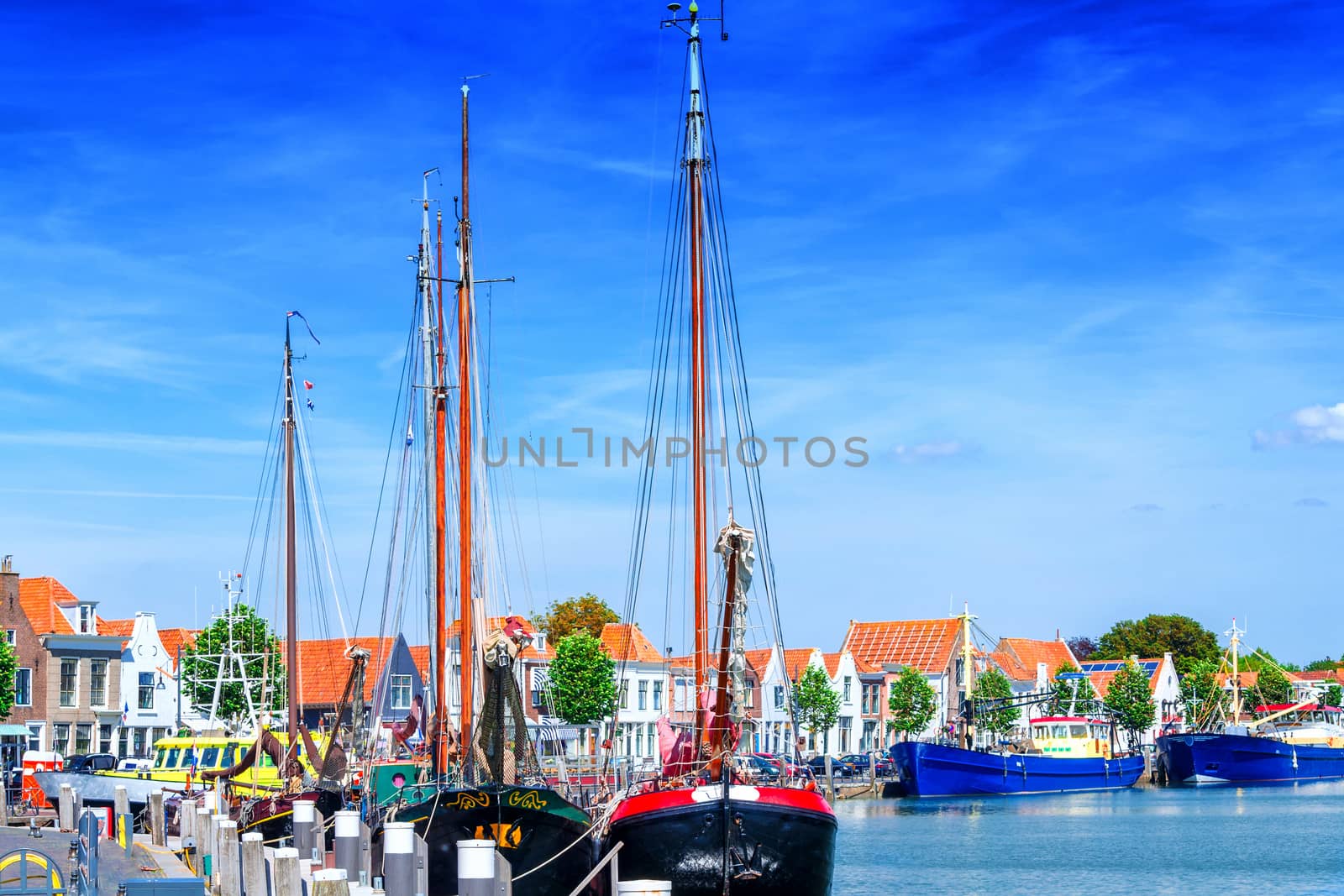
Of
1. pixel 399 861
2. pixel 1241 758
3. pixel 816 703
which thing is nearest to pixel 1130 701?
pixel 1241 758

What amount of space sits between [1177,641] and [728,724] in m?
144

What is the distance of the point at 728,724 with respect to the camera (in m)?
28.8

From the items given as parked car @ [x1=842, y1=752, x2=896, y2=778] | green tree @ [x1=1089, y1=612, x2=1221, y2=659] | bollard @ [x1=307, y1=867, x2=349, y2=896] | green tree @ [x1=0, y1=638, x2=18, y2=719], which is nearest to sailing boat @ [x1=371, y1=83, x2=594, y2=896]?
bollard @ [x1=307, y1=867, x2=349, y2=896]

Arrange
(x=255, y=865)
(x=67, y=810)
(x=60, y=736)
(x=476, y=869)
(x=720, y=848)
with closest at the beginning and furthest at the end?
(x=476, y=869), (x=255, y=865), (x=720, y=848), (x=67, y=810), (x=60, y=736)

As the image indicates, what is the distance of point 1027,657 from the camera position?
484ft

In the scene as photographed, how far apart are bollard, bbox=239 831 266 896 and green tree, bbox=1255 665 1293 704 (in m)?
151

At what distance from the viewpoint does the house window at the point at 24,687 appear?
7581 cm

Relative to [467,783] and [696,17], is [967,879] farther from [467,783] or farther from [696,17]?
[696,17]

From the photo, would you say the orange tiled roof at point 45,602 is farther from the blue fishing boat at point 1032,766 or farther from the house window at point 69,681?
the blue fishing boat at point 1032,766

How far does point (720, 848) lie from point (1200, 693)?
403ft

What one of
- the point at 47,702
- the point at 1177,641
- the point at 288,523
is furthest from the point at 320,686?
the point at 1177,641

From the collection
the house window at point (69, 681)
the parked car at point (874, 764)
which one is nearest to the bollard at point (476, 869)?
the house window at point (69, 681)

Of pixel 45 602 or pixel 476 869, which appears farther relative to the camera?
pixel 45 602

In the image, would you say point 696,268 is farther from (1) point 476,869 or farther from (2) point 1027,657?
(2) point 1027,657
